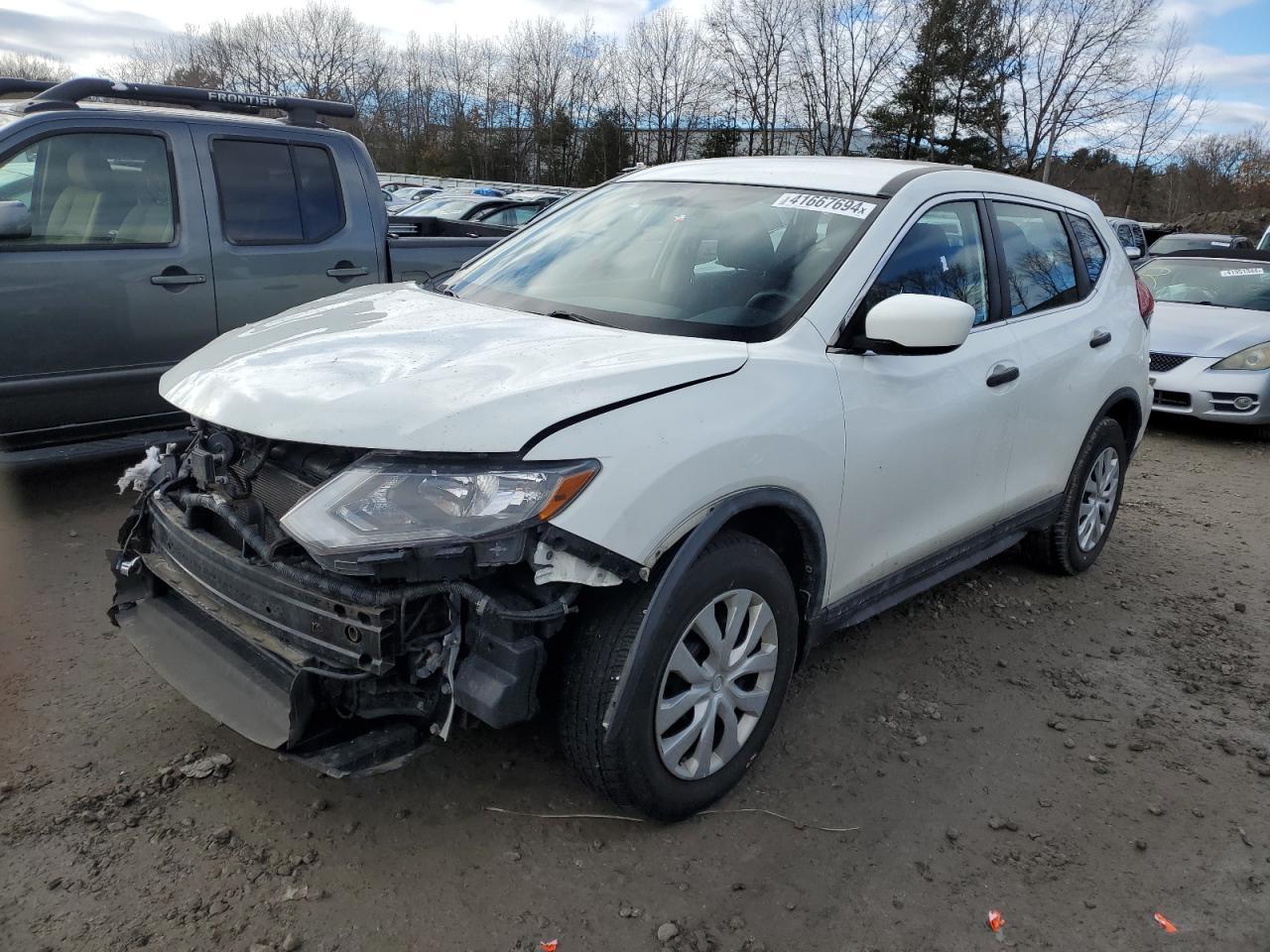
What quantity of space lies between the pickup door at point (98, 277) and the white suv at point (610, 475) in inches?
75.1

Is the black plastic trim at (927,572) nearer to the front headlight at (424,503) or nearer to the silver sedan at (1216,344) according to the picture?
the front headlight at (424,503)

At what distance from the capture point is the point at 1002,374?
143 inches

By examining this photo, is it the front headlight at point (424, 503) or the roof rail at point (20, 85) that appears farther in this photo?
the roof rail at point (20, 85)

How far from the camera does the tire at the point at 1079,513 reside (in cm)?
456

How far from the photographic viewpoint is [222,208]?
5.28 metres

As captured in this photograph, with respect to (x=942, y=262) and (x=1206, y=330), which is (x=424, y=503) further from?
(x=1206, y=330)

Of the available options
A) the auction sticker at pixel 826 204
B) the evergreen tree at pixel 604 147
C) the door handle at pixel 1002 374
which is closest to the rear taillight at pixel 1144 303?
the door handle at pixel 1002 374

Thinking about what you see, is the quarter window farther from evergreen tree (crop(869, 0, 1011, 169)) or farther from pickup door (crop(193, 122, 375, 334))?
evergreen tree (crop(869, 0, 1011, 169))

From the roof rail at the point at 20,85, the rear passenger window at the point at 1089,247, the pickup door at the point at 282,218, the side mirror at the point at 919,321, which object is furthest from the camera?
the roof rail at the point at 20,85

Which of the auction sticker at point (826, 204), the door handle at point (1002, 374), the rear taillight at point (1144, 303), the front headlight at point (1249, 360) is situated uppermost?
the auction sticker at point (826, 204)

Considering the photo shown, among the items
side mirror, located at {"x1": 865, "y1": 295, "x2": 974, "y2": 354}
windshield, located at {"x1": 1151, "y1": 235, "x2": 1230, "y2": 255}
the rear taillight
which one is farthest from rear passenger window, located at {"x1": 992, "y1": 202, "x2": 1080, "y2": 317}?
windshield, located at {"x1": 1151, "y1": 235, "x2": 1230, "y2": 255}

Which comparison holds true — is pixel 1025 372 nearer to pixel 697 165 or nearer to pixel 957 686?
pixel 957 686

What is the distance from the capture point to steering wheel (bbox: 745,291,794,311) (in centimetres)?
301

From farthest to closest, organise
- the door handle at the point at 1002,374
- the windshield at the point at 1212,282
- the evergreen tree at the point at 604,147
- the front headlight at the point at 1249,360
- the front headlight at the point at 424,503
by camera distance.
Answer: the evergreen tree at the point at 604,147 < the windshield at the point at 1212,282 < the front headlight at the point at 1249,360 < the door handle at the point at 1002,374 < the front headlight at the point at 424,503
